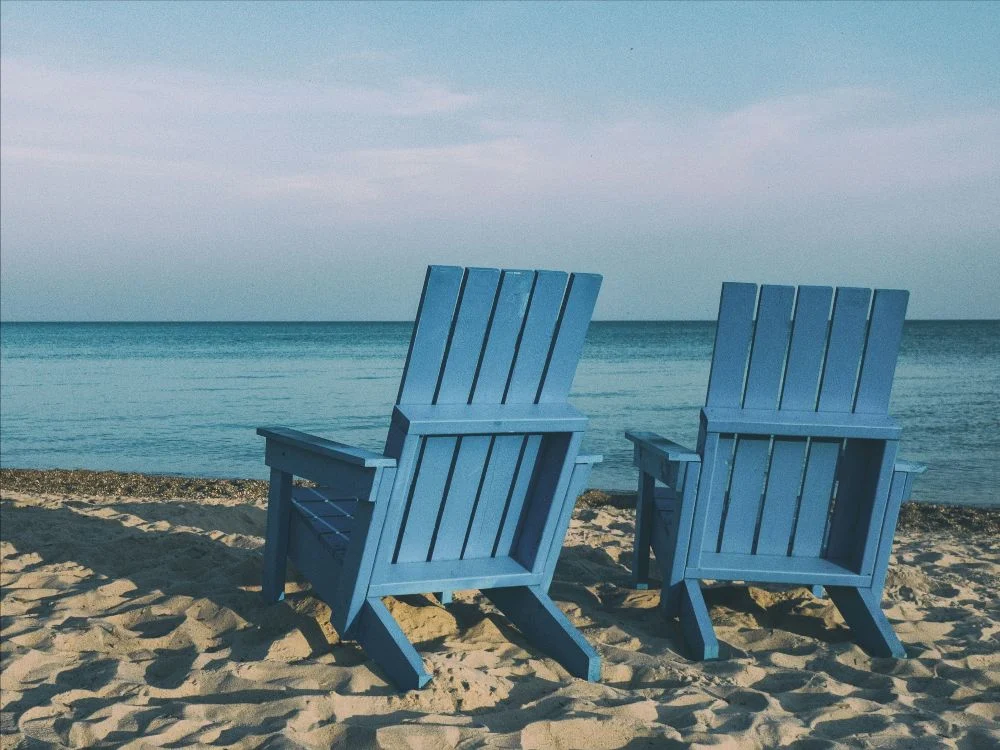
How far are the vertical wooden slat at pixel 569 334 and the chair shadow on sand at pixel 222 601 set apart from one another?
35.9 inches

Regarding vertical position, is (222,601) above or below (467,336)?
below

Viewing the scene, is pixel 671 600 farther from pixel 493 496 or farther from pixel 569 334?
pixel 569 334

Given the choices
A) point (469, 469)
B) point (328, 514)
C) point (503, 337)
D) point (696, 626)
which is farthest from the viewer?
point (328, 514)

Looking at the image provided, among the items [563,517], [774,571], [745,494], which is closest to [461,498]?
[563,517]

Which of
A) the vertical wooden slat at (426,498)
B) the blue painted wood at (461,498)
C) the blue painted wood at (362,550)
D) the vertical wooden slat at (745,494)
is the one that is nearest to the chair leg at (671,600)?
the vertical wooden slat at (745,494)

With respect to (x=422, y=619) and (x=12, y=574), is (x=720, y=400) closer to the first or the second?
(x=422, y=619)

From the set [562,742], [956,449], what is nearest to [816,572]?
[562,742]

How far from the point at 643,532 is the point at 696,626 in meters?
0.80

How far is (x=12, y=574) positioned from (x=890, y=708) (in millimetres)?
3628

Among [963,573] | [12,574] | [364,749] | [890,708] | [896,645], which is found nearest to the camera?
[364,749]

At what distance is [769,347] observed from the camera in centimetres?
318

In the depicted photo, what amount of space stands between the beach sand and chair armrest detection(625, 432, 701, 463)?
665 millimetres

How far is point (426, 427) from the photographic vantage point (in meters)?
2.66

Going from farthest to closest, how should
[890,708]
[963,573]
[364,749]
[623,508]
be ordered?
[623,508]
[963,573]
[890,708]
[364,749]
